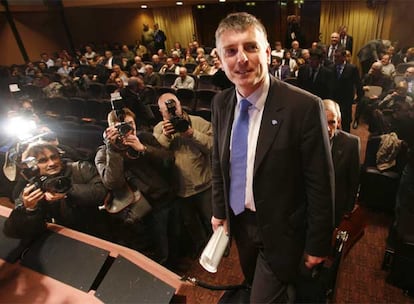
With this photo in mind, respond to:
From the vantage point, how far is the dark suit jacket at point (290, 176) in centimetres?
104

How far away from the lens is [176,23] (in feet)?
40.5

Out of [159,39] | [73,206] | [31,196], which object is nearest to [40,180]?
[31,196]

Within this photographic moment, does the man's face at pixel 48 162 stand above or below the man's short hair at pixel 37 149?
below

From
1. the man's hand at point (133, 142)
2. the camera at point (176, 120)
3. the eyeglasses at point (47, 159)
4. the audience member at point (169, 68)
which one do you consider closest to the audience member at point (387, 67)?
the audience member at point (169, 68)

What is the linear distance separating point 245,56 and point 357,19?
965cm

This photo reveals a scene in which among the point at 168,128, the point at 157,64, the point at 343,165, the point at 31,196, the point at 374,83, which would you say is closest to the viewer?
the point at 31,196

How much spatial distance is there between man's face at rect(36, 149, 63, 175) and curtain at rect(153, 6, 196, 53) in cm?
1138

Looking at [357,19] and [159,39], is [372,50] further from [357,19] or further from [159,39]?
[159,39]

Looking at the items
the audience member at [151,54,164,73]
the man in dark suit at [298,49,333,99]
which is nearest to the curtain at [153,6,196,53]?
the audience member at [151,54,164,73]

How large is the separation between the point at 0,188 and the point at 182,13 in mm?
10562

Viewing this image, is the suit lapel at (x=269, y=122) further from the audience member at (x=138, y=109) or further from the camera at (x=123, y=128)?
the audience member at (x=138, y=109)

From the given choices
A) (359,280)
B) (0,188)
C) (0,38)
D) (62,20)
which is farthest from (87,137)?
(62,20)

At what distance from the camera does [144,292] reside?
1.25m

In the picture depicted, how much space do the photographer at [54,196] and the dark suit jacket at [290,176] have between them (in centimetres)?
100
